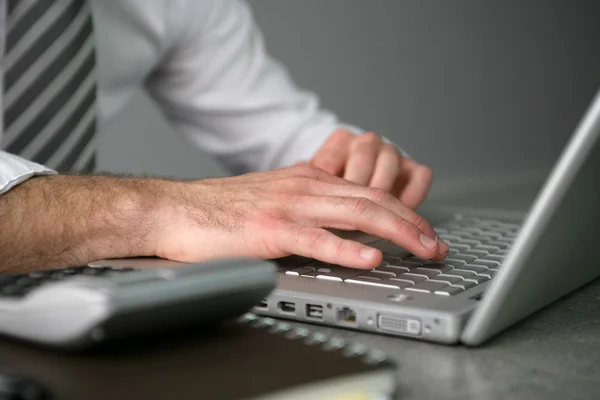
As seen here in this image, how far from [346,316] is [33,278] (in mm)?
235

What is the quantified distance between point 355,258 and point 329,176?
9.6 inches

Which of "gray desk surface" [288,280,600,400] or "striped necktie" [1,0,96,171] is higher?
"gray desk surface" [288,280,600,400]

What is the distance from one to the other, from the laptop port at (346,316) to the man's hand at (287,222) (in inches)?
3.7

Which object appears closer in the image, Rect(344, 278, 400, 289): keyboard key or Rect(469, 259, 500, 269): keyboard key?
Rect(344, 278, 400, 289): keyboard key

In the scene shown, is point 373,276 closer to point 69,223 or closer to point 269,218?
point 269,218

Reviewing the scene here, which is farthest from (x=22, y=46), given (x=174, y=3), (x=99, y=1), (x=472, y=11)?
(x=472, y=11)

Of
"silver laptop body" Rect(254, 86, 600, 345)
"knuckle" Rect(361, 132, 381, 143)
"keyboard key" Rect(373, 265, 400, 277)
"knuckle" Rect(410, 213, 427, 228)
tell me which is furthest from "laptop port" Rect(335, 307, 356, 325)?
"knuckle" Rect(361, 132, 381, 143)

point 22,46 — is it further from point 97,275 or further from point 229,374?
point 229,374

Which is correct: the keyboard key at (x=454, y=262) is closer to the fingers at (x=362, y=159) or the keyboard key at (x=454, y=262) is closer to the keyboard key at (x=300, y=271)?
the keyboard key at (x=300, y=271)

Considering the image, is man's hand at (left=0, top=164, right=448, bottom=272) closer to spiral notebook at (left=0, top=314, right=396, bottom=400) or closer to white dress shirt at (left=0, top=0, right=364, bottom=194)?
spiral notebook at (left=0, top=314, right=396, bottom=400)

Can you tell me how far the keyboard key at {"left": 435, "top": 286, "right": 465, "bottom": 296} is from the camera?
2.01 ft

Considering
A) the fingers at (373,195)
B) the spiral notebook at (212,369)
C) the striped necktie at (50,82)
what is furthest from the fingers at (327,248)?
the striped necktie at (50,82)

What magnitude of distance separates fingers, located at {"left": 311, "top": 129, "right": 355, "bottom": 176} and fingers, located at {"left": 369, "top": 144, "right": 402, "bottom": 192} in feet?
0.20

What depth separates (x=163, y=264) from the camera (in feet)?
2.54
